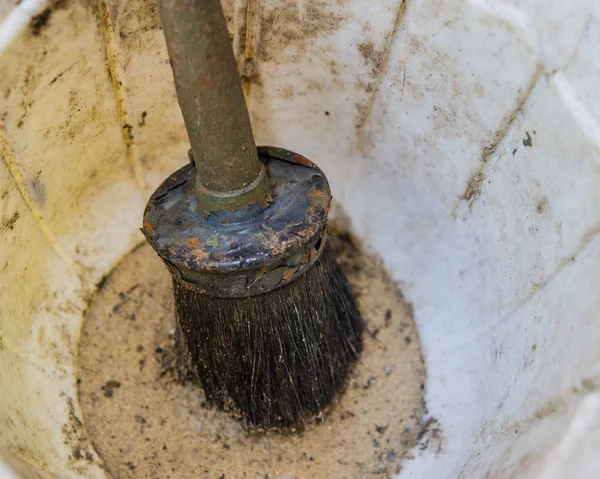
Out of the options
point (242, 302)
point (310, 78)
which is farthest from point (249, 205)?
point (310, 78)

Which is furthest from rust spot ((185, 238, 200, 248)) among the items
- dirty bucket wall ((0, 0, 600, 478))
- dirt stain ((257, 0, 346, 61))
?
dirt stain ((257, 0, 346, 61))

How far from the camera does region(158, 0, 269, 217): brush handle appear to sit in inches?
24.0

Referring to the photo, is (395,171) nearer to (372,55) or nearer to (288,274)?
(372,55)

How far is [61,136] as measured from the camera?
95cm

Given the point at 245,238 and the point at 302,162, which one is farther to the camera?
the point at 302,162

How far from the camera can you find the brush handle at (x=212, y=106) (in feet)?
2.00

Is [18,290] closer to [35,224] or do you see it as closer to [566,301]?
[35,224]

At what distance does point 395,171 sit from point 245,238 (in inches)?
17.4

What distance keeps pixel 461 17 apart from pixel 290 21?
0.98 ft

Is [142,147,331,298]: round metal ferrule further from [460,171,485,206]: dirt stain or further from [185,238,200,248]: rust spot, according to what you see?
[460,171,485,206]: dirt stain

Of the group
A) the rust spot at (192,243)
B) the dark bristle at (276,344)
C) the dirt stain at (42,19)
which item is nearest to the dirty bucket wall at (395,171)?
the dirt stain at (42,19)

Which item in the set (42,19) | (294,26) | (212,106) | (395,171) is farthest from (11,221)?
(395,171)

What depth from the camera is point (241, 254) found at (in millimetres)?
761

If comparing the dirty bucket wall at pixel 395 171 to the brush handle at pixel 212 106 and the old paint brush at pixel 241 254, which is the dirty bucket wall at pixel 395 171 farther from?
the brush handle at pixel 212 106
